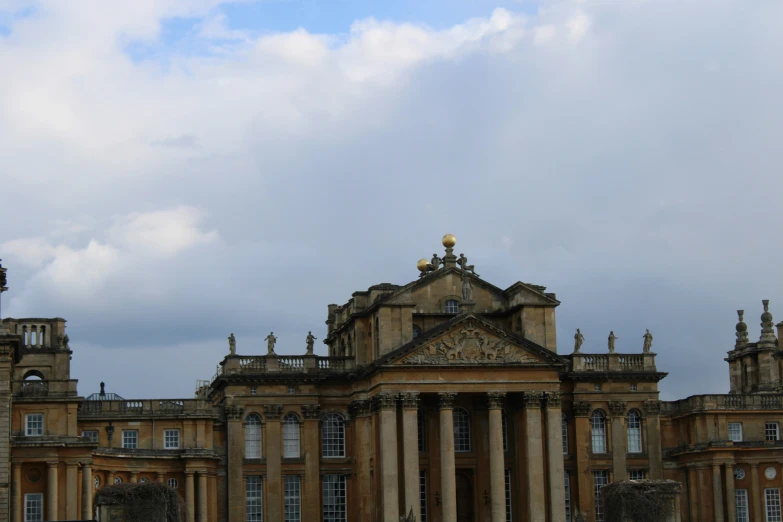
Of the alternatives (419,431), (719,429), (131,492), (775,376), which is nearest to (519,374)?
(419,431)

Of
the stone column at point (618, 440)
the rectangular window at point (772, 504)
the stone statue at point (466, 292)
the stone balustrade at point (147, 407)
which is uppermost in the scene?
the stone statue at point (466, 292)

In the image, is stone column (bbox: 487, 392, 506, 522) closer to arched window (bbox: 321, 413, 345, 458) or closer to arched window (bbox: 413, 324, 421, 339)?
arched window (bbox: 413, 324, 421, 339)

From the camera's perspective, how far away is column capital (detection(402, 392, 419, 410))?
75.1m

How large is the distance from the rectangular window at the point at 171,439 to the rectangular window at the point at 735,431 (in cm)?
3256

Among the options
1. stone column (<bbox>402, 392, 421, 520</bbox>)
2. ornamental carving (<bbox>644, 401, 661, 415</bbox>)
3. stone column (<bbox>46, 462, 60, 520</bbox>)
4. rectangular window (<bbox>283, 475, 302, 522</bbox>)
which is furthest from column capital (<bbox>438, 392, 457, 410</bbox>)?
stone column (<bbox>46, 462, 60, 520</bbox>)

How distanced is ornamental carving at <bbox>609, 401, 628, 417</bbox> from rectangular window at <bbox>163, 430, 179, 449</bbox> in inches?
983

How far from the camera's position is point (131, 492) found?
151 ft

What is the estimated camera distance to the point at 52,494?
67500mm

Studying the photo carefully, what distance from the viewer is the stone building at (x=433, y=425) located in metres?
75.3

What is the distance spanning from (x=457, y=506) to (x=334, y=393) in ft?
31.0

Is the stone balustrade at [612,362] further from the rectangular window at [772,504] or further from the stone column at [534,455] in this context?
the rectangular window at [772,504]

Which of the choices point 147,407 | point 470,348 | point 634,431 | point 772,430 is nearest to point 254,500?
point 147,407

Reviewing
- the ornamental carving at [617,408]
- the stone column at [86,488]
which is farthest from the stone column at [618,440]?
the stone column at [86,488]

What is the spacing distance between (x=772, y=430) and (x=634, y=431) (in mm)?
8729
